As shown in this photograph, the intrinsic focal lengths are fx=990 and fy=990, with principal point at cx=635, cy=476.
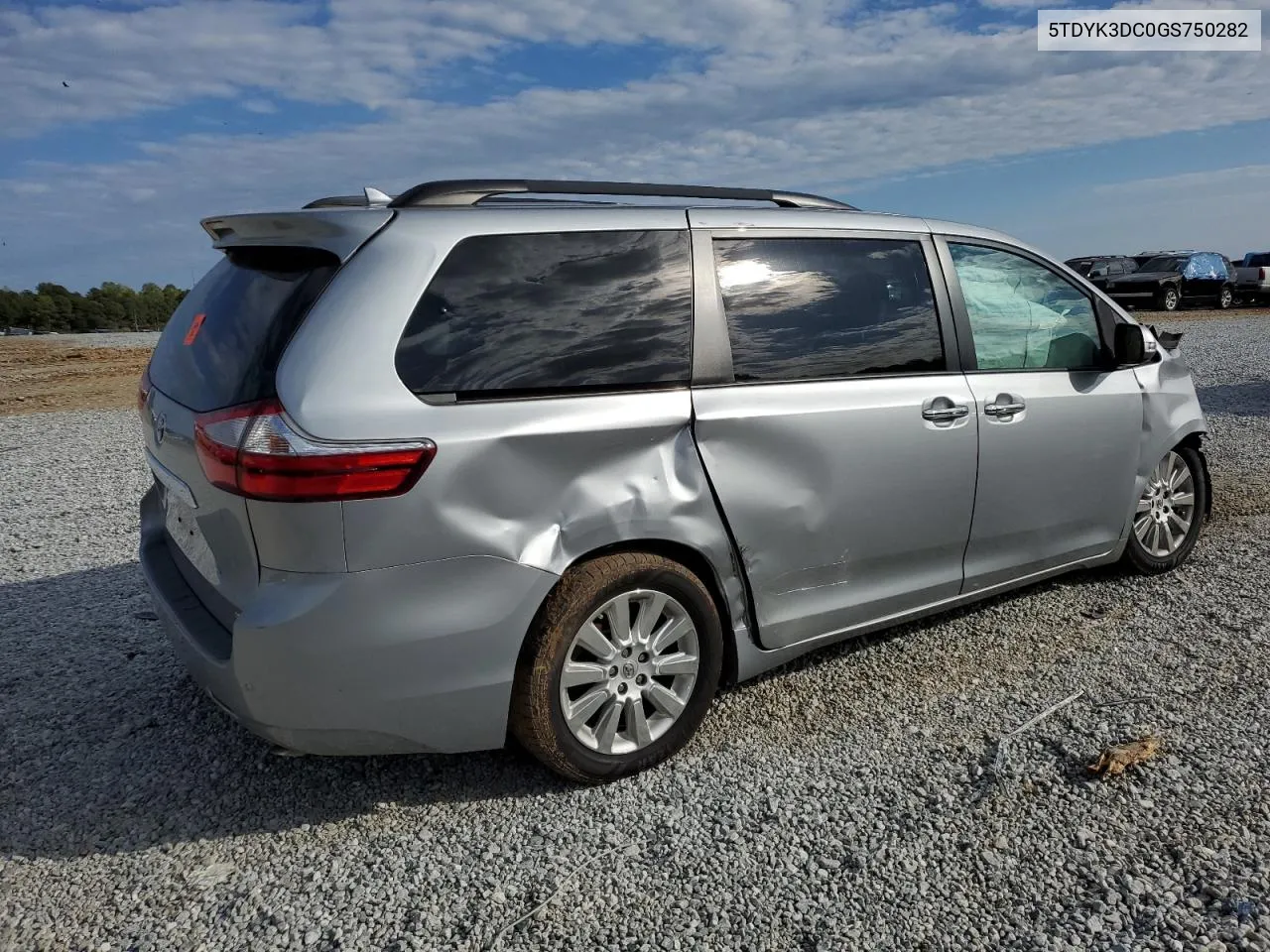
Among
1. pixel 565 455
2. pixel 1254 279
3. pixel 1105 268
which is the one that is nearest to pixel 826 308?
pixel 565 455

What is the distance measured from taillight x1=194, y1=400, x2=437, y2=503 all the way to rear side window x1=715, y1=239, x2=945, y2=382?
1225 mm

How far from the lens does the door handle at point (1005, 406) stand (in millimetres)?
3912

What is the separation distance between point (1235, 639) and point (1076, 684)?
907 millimetres

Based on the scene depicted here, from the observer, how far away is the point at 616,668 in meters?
3.12

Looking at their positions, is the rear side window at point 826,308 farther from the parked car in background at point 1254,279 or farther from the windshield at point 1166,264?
the parked car in background at point 1254,279

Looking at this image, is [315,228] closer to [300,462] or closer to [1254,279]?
[300,462]

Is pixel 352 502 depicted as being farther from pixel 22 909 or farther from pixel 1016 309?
pixel 1016 309

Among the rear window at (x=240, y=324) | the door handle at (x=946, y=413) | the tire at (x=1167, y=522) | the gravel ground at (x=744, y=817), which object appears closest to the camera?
the gravel ground at (x=744, y=817)

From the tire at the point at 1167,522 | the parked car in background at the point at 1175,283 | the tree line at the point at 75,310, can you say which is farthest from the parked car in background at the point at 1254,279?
the tree line at the point at 75,310

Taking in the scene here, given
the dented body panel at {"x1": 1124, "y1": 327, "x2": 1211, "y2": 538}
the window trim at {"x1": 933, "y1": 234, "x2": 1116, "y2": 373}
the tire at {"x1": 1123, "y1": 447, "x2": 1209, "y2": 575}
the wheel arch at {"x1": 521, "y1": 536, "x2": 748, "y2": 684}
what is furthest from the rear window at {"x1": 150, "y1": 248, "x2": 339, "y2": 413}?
the tire at {"x1": 1123, "y1": 447, "x2": 1209, "y2": 575}

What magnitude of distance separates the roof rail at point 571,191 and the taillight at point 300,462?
2.88 feet

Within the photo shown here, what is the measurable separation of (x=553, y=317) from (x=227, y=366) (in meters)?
0.96

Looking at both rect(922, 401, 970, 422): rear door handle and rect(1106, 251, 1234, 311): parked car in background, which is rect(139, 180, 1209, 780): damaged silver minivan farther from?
rect(1106, 251, 1234, 311): parked car in background

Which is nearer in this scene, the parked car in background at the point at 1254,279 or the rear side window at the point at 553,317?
the rear side window at the point at 553,317
